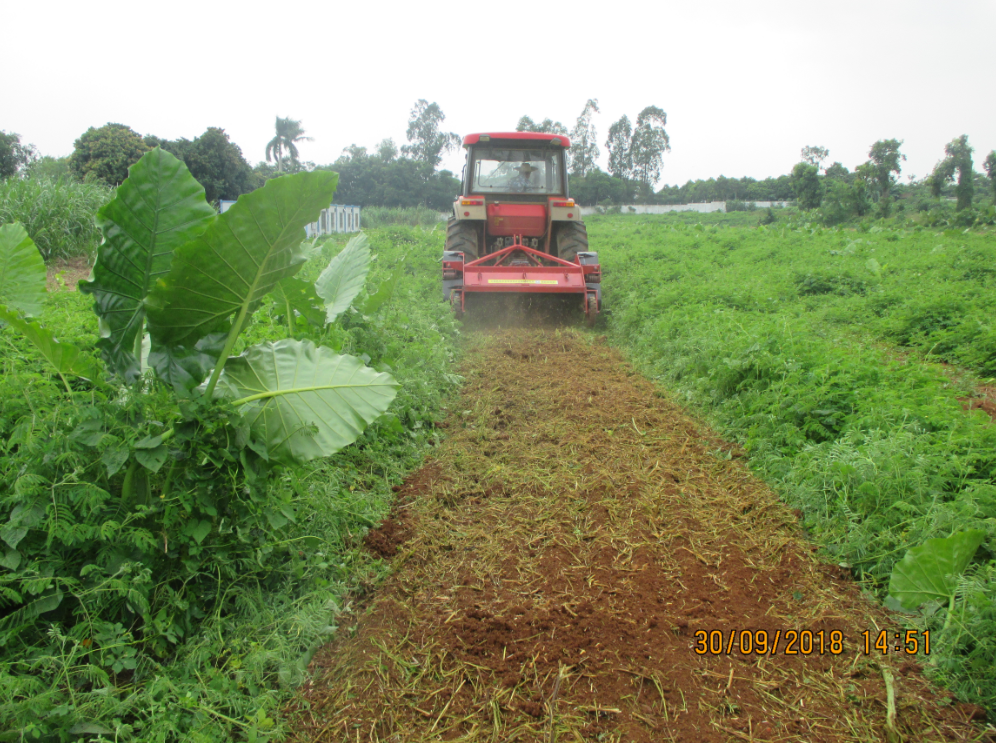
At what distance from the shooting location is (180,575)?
1926mm

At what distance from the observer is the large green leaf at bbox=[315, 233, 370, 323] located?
3.26 m

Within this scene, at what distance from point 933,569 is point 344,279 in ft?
10.3

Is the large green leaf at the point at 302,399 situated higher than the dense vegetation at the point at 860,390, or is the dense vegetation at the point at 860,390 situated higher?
the large green leaf at the point at 302,399

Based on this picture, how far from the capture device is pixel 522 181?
8523 millimetres

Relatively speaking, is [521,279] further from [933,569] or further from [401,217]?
[401,217]

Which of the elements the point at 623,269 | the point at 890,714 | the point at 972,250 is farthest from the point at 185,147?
the point at 890,714

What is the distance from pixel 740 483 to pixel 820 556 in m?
0.72

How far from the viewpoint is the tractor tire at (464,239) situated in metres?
8.05

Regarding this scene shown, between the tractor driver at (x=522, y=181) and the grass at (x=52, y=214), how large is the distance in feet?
18.0

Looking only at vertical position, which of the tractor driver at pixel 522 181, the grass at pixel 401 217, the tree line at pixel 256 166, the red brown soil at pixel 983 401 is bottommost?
the red brown soil at pixel 983 401

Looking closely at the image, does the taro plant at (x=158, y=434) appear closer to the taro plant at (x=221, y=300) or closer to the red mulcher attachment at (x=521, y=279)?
the taro plant at (x=221, y=300)

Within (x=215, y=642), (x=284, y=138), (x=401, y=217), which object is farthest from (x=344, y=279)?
(x=284, y=138)

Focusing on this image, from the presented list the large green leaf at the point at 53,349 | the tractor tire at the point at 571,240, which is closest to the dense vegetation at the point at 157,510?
the large green leaf at the point at 53,349

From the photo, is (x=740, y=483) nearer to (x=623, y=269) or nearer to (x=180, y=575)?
(x=180, y=575)
